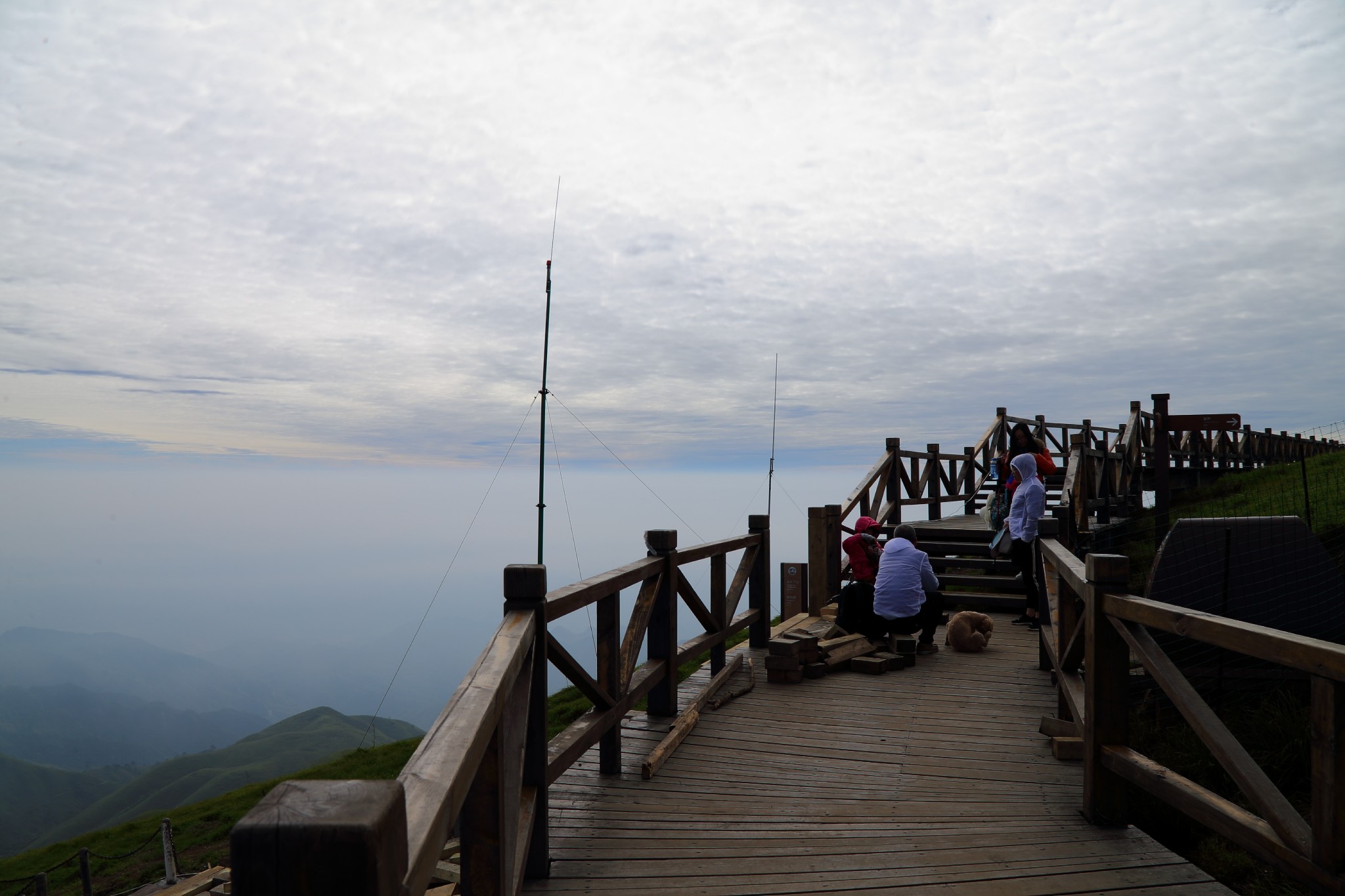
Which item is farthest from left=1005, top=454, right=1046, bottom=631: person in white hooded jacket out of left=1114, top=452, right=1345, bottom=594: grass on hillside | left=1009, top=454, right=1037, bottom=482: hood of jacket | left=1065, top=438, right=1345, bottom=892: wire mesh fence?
left=1065, top=438, right=1345, bottom=892: wire mesh fence

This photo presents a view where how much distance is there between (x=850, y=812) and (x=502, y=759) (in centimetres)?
245

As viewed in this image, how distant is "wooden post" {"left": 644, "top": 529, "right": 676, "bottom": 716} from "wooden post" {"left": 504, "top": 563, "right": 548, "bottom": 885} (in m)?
1.73

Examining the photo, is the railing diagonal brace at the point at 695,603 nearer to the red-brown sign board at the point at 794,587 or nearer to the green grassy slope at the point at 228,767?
the red-brown sign board at the point at 794,587

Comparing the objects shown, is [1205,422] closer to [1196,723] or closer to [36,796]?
[1196,723]

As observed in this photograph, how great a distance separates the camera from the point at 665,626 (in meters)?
5.52

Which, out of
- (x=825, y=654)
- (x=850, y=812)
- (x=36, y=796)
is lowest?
(x=36, y=796)

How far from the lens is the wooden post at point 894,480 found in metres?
13.0

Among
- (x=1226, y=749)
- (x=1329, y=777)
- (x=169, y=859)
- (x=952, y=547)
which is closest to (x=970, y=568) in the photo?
(x=952, y=547)

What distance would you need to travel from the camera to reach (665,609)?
5504mm

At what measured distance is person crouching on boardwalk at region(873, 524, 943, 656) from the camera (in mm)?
7688

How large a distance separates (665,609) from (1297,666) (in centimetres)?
358

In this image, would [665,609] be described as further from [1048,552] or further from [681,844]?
[1048,552]

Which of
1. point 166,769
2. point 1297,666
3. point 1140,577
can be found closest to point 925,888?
point 1297,666

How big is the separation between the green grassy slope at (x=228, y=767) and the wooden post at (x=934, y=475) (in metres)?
67.2
